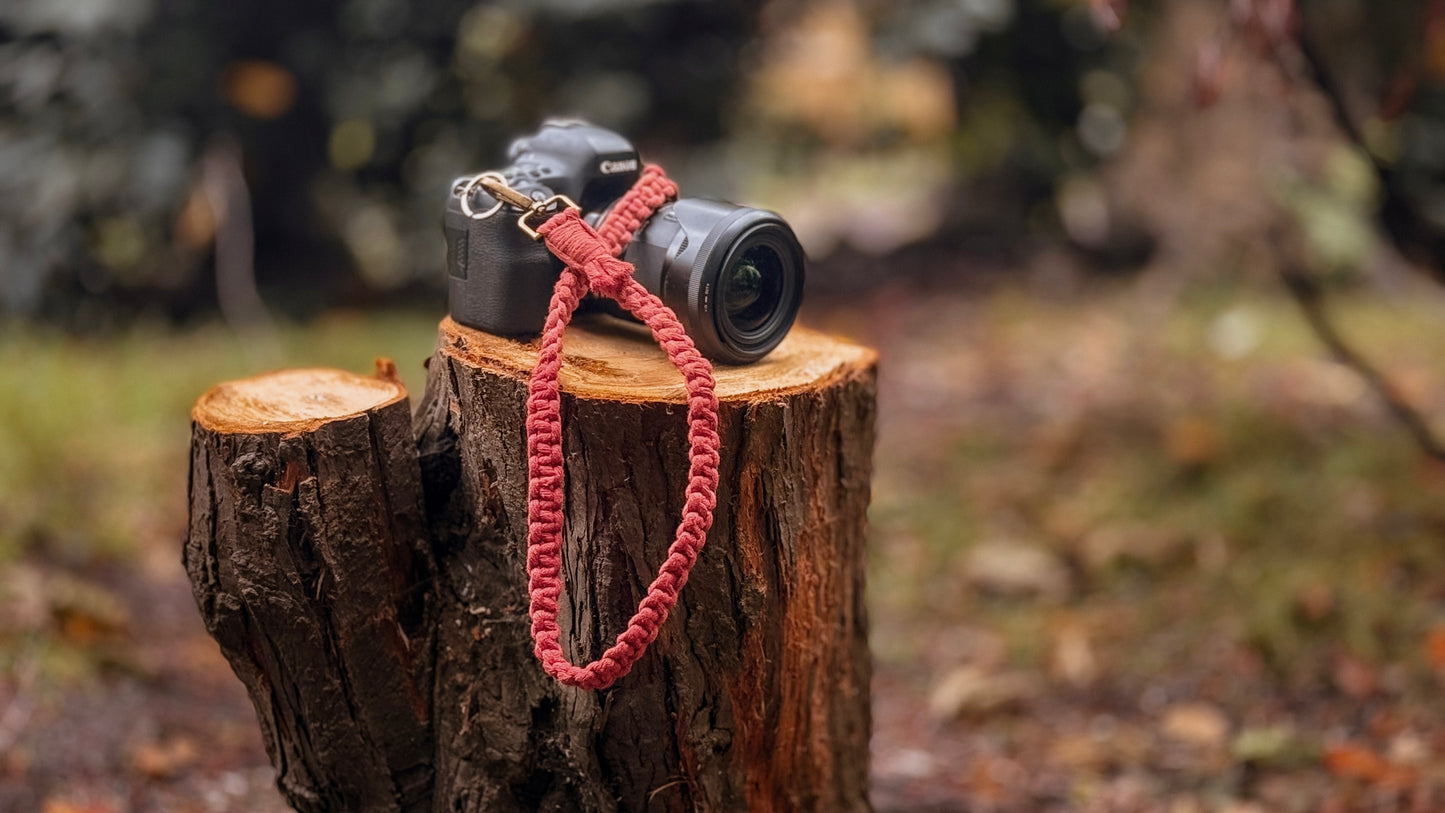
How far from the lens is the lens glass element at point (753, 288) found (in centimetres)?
152

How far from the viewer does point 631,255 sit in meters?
1.56

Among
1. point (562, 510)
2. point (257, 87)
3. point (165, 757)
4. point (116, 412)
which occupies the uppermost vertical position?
point (257, 87)

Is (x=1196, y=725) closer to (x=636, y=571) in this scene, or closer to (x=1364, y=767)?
(x=1364, y=767)

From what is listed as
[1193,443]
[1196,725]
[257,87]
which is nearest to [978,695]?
[1196,725]

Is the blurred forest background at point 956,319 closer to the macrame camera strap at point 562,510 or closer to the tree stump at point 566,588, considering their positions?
the tree stump at point 566,588

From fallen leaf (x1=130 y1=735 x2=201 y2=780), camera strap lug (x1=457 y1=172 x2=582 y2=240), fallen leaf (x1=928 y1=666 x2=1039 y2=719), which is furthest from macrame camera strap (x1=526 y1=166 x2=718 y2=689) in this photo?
fallen leaf (x1=928 y1=666 x2=1039 y2=719)

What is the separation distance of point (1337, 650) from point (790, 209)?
411 centimetres

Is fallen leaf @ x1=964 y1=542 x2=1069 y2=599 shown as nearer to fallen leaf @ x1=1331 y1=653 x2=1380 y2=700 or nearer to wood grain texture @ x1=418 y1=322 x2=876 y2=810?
fallen leaf @ x1=1331 y1=653 x2=1380 y2=700

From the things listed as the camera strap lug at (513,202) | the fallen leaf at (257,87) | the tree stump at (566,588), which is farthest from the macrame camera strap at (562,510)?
the fallen leaf at (257,87)

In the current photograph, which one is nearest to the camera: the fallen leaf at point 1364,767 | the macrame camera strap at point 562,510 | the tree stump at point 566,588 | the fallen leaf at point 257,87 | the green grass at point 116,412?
the macrame camera strap at point 562,510

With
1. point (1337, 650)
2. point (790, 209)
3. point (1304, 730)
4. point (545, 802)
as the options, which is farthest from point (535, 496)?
point (790, 209)

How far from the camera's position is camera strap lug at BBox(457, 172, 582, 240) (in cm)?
148

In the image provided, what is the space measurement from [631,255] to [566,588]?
1.46 ft

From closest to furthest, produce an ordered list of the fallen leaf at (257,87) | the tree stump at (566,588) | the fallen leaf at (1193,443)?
the tree stump at (566,588)
the fallen leaf at (1193,443)
the fallen leaf at (257,87)
